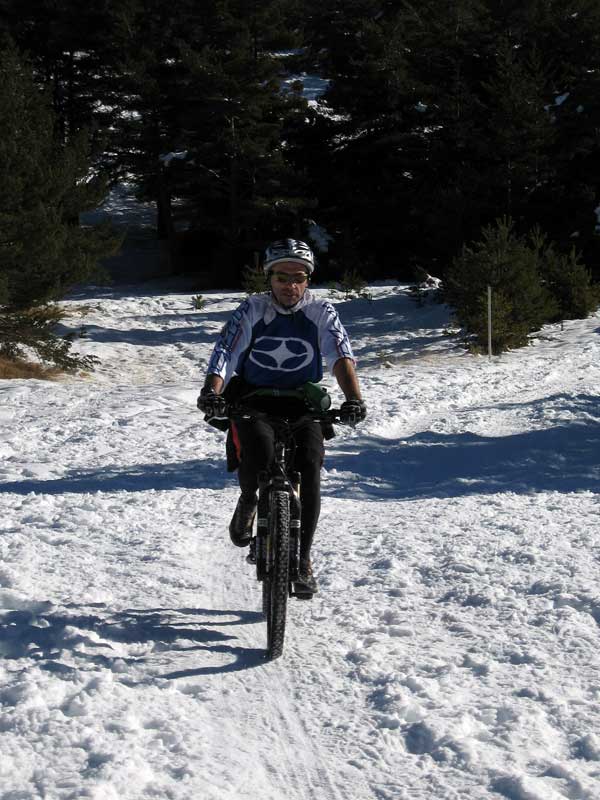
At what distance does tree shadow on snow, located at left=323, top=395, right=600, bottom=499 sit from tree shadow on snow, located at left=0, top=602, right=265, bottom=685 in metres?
4.06

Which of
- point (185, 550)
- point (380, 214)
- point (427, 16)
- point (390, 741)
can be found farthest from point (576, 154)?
point (390, 741)

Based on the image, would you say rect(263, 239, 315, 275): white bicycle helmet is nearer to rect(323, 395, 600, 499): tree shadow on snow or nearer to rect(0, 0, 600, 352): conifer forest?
rect(323, 395, 600, 499): tree shadow on snow

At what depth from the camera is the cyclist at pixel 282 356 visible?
4.99 meters

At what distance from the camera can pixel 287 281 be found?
5152mm

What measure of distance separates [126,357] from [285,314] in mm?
18503

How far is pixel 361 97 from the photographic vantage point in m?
39.9

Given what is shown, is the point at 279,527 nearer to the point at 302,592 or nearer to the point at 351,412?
the point at 302,592

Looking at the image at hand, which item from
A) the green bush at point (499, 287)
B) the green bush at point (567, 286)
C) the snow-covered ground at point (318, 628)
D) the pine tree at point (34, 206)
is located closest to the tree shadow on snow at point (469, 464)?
the snow-covered ground at point (318, 628)

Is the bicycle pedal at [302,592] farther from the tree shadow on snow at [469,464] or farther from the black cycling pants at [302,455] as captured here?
the tree shadow on snow at [469,464]

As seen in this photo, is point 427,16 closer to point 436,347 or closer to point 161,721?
point 436,347

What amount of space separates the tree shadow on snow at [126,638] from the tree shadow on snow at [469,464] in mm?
4061

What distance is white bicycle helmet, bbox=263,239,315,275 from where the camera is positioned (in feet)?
16.7

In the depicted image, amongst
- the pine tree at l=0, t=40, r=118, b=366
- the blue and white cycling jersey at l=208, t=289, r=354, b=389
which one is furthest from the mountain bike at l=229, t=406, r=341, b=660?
the pine tree at l=0, t=40, r=118, b=366

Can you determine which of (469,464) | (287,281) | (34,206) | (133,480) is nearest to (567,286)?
(34,206)
